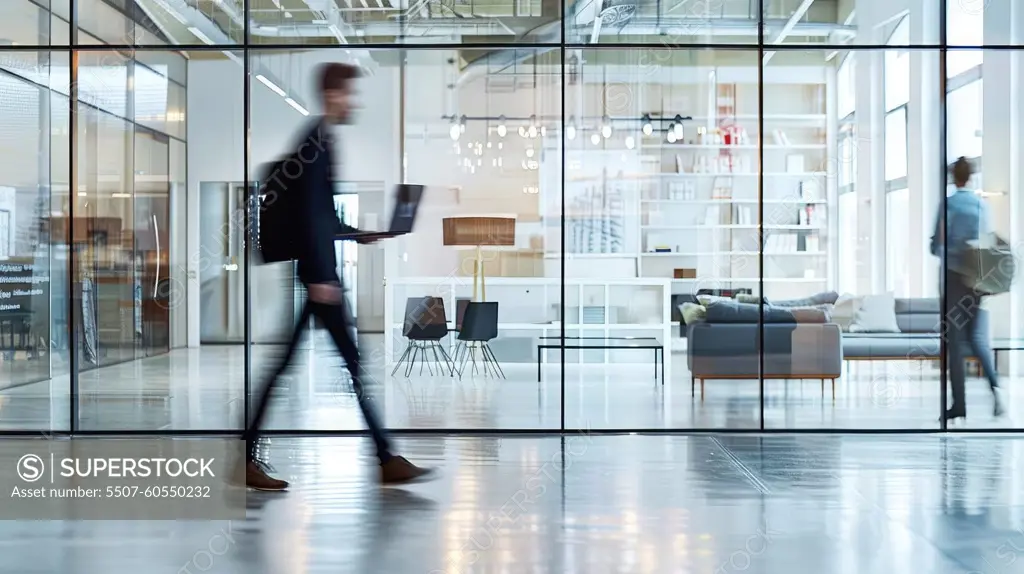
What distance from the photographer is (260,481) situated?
4449 millimetres

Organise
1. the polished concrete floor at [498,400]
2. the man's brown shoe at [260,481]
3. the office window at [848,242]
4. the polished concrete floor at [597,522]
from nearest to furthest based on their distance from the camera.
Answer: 1. the polished concrete floor at [597,522]
2. the man's brown shoe at [260,481]
3. the polished concrete floor at [498,400]
4. the office window at [848,242]

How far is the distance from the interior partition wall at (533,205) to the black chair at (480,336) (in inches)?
1.1

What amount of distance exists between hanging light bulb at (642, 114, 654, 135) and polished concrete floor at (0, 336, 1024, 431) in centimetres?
182

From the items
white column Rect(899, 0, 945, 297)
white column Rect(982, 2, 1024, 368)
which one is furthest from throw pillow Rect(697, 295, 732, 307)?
white column Rect(982, 2, 1024, 368)

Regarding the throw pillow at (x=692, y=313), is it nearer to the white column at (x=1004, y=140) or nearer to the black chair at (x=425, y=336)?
the black chair at (x=425, y=336)

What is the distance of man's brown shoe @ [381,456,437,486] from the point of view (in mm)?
4648

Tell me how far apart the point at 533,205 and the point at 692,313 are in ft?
4.53

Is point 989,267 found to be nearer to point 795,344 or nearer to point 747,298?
point 795,344

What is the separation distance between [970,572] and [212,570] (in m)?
2.51

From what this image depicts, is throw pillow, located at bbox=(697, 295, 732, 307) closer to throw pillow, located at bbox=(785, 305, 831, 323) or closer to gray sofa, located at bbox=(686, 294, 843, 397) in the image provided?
gray sofa, located at bbox=(686, 294, 843, 397)

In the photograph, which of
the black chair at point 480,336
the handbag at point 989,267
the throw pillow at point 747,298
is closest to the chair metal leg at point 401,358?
the black chair at point 480,336

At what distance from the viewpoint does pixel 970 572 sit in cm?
322

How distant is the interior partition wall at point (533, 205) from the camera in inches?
250

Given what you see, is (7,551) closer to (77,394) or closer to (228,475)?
(228,475)
